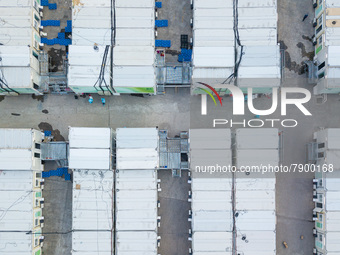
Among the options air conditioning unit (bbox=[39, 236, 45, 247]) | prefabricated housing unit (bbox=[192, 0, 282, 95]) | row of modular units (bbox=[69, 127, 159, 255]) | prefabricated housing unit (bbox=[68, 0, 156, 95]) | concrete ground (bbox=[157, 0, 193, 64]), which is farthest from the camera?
concrete ground (bbox=[157, 0, 193, 64])

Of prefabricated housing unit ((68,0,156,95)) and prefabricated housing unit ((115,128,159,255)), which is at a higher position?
prefabricated housing unit ((68,0,156,95))

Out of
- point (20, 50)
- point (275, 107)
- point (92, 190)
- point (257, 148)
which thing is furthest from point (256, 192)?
point (20, 50)

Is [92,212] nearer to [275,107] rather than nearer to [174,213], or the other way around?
[174,213]

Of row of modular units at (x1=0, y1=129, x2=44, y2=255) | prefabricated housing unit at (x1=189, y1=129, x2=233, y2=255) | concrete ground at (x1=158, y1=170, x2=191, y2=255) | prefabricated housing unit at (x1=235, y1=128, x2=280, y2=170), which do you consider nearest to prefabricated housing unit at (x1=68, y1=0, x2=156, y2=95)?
row of modular units at (x1=0, y1=129, x2=44, y2=255)

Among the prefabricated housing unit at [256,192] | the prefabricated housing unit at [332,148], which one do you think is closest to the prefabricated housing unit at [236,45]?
the prefabricated housing unit at [256,192]

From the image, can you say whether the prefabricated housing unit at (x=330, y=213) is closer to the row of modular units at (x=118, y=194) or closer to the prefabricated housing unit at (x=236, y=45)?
the prefabricated housing unit at (x=236, y=45)

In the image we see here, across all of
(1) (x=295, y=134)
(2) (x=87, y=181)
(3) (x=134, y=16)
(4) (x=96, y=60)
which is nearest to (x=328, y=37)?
(1) (x=295, y=134)

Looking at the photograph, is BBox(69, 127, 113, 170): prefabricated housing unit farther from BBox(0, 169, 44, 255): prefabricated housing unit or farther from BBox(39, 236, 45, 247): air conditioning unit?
→ BBox(39, 236, 45, 247): air conditioning unit
